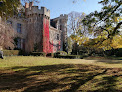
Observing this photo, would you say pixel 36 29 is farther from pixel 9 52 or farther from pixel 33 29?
pixel 9 52

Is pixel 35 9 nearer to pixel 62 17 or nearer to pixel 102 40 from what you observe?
pixel 62 17

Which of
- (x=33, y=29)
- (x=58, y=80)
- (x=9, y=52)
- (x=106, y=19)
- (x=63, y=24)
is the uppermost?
(x=63, y=24)

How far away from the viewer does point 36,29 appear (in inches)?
826

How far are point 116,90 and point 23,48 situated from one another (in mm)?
19383

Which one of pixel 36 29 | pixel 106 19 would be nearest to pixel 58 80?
pixel 106 19

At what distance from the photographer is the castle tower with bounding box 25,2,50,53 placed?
20672 millimetres

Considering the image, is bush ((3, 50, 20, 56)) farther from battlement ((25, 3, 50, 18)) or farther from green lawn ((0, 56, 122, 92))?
green lawn ((0, 56, 122, 92))

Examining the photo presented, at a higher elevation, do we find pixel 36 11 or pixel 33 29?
pixel 36 11

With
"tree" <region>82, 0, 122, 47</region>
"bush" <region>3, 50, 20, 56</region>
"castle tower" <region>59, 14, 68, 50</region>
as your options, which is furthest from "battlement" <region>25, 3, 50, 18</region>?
"tree" <region>82, 0, 122, 47</region>

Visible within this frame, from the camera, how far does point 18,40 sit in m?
19.6

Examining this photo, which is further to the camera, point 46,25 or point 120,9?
point 46,25

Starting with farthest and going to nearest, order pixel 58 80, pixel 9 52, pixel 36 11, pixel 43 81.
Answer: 1. pixel 36 11
2. pixel 9 52
3. pixel 58 80
4. pixel 43 81

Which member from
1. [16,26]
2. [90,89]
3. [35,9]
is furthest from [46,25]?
[90,89]

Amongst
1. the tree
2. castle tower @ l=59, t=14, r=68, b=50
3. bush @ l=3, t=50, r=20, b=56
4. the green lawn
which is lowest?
the green lawn
